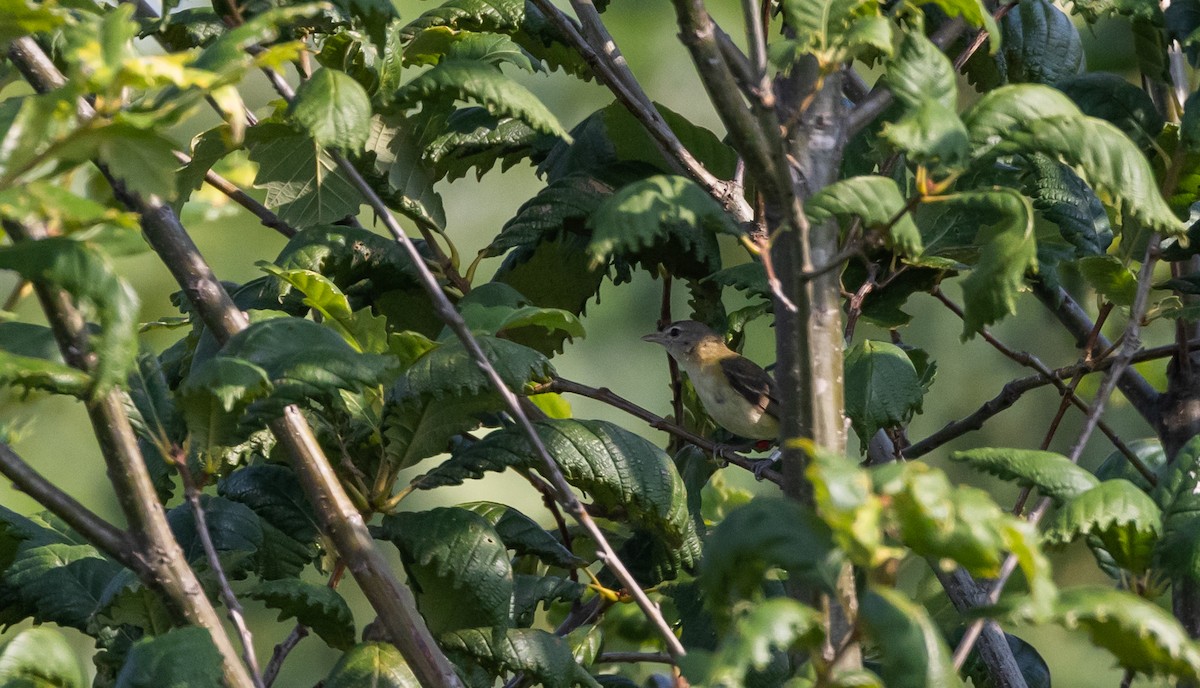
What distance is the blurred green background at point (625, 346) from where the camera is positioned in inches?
120

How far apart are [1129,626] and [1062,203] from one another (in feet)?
4.11

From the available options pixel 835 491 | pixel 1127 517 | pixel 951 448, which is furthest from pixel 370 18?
pixel 951 448

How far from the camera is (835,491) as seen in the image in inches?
33.5

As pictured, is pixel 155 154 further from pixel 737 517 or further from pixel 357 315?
pixel 357 315

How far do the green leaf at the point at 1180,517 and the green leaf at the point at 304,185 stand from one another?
137 cm

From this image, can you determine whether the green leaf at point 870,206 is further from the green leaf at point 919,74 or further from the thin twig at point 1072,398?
the thin twig at point 1072,398

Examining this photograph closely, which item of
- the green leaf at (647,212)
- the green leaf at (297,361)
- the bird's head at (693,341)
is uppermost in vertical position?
the bird's head at (693,341)

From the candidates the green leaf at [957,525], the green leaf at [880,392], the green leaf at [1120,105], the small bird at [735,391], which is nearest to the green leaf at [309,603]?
the green leaf at [880,392]

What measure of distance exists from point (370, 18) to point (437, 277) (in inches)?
30.3

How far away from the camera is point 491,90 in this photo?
148cm

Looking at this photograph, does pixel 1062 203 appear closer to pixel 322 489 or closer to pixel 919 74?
pixel 919 74

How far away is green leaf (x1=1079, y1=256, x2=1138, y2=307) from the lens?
1.94 metres

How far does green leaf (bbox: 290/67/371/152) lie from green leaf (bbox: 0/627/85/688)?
57 cm

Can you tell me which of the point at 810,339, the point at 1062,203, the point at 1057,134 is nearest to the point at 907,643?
the point at 810,339
